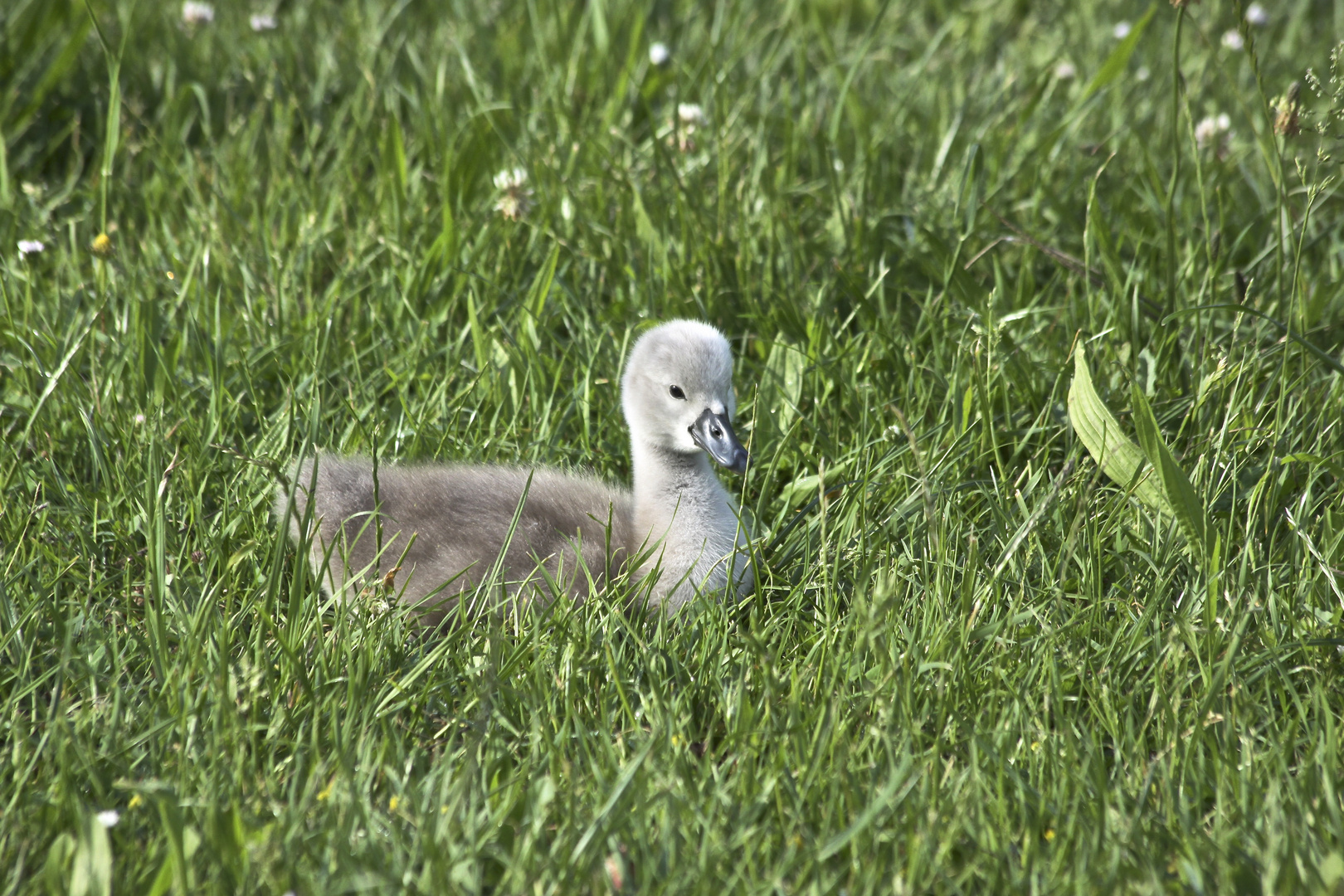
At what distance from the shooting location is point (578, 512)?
10.1 feet

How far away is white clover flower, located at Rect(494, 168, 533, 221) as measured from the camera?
3.94 meters

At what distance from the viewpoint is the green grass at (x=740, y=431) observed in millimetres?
2168

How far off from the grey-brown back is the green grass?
0.16 metres

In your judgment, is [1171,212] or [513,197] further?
[513,197]

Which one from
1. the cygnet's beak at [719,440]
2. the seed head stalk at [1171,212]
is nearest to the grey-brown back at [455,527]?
the cygnet's beak at [719,440]

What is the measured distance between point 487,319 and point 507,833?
6.70ft

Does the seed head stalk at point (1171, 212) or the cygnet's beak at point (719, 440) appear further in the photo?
the seed head stalk at point (1171, 212)

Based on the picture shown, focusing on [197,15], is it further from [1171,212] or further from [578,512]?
[1171,212]

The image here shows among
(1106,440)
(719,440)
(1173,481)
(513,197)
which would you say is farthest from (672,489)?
(513,197)

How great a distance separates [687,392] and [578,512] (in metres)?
0.41

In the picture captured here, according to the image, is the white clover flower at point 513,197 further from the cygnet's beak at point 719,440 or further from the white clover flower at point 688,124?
the cygnet's beak at point 719,440

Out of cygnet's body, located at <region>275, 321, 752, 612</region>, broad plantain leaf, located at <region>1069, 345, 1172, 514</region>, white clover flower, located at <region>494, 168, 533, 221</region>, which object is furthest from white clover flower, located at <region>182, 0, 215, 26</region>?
broad plantain leaf, located at <region>1069, 345, 1172, 514</region>

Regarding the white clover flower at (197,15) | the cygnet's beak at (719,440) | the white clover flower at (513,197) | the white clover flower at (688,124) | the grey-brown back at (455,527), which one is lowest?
the grey-brown back at (455,527)

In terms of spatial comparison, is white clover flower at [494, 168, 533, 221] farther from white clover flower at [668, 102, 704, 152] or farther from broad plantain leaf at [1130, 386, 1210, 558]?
broad plantain leaf at [1130, 386, 1210, 558]
